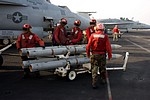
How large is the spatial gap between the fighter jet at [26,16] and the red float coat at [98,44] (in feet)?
24.3

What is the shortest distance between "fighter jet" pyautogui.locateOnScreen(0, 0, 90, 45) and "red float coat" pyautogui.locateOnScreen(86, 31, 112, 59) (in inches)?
292

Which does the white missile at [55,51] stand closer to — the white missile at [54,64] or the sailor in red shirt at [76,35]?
the white missile at [54,64]

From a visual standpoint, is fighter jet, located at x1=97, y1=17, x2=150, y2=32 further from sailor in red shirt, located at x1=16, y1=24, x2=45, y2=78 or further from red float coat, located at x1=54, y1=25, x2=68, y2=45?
sailor in red shirt, located at x1=16, y1=24, x2=45, y2=78

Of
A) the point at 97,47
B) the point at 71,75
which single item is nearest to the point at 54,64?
the point at 71,75

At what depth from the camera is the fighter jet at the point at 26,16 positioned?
13.9 meters

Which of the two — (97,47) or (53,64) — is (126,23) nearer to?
(53,64)

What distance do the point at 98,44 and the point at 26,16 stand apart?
8.95 metres

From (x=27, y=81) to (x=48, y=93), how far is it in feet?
5.40

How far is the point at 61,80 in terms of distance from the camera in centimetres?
812

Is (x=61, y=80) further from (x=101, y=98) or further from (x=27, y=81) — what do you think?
(x=101, y=98)

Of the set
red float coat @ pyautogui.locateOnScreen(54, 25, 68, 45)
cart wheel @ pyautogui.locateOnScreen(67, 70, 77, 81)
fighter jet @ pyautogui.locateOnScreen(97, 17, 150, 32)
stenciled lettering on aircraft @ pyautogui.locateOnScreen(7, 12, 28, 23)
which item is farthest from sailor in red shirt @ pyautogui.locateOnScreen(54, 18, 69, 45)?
fighter jet @ pyautogui.locateOnScreen(97, 17, 150, 32)

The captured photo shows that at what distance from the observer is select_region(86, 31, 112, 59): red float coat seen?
23.5 ft

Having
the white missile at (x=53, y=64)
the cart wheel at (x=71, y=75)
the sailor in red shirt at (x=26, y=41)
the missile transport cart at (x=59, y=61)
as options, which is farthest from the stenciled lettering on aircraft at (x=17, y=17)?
the cart wheel at (x=71, y=75)

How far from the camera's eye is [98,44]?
722 cm
